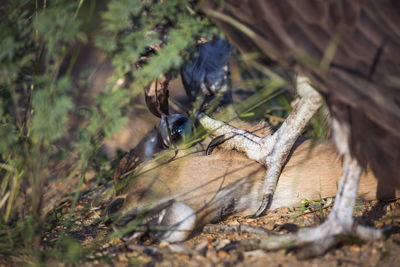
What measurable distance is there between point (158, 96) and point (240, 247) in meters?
1.01

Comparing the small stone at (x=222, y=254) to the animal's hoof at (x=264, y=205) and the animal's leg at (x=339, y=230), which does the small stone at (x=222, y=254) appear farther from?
the animal's hoof at (x=264, y=205)

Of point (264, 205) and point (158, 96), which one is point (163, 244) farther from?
point (158, 96)

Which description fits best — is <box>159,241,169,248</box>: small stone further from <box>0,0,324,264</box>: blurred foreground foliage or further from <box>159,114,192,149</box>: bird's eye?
<box>159,114,192,149</box>: bird's eye

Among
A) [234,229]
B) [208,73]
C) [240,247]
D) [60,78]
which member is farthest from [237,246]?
[208,73]

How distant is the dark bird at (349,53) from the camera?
125 centimetres

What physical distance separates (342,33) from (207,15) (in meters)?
0.50

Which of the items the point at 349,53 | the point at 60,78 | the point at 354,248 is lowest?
the point at 354,248

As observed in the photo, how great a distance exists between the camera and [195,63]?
2656 millimetres

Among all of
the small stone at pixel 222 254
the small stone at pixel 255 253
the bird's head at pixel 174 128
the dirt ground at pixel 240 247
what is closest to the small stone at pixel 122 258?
the dirt ground at pixel 240 247

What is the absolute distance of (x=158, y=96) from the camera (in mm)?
2201

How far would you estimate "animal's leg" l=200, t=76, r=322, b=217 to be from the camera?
70.5 inches

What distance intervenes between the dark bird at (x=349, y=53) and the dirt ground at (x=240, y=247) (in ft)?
1.02

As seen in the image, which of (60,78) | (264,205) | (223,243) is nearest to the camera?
(60,78)

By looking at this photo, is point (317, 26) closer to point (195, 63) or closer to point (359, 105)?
point (359, 105)
